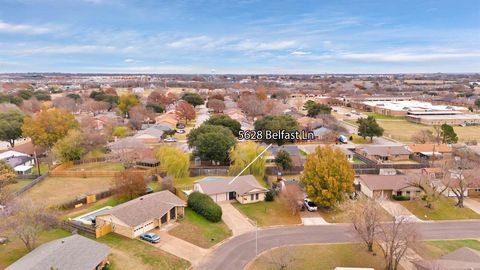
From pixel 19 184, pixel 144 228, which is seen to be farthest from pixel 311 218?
pixel 19 184

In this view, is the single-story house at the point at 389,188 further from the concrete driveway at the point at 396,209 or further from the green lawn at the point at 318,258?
the green lawn at the point at 318,258

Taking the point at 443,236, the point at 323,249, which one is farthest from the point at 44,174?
the point at 443,236

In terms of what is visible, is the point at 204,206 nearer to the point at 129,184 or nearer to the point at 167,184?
the point at 167,184

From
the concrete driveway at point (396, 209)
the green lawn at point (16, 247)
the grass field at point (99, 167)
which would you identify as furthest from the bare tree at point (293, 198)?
the grass field at point (99, 167)

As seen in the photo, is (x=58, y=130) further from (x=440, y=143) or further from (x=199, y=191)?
(x=440, y=143)

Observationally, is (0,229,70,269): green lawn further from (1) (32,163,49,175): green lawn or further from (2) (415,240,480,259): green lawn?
(2) (415,240,480,259): green lawn

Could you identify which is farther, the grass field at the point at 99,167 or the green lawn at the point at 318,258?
the grass field at the point at 99,167

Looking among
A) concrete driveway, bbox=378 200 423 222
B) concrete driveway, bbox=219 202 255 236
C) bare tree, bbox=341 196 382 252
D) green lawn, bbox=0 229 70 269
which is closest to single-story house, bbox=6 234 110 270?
green lawn, bbox=0 229 70 269
